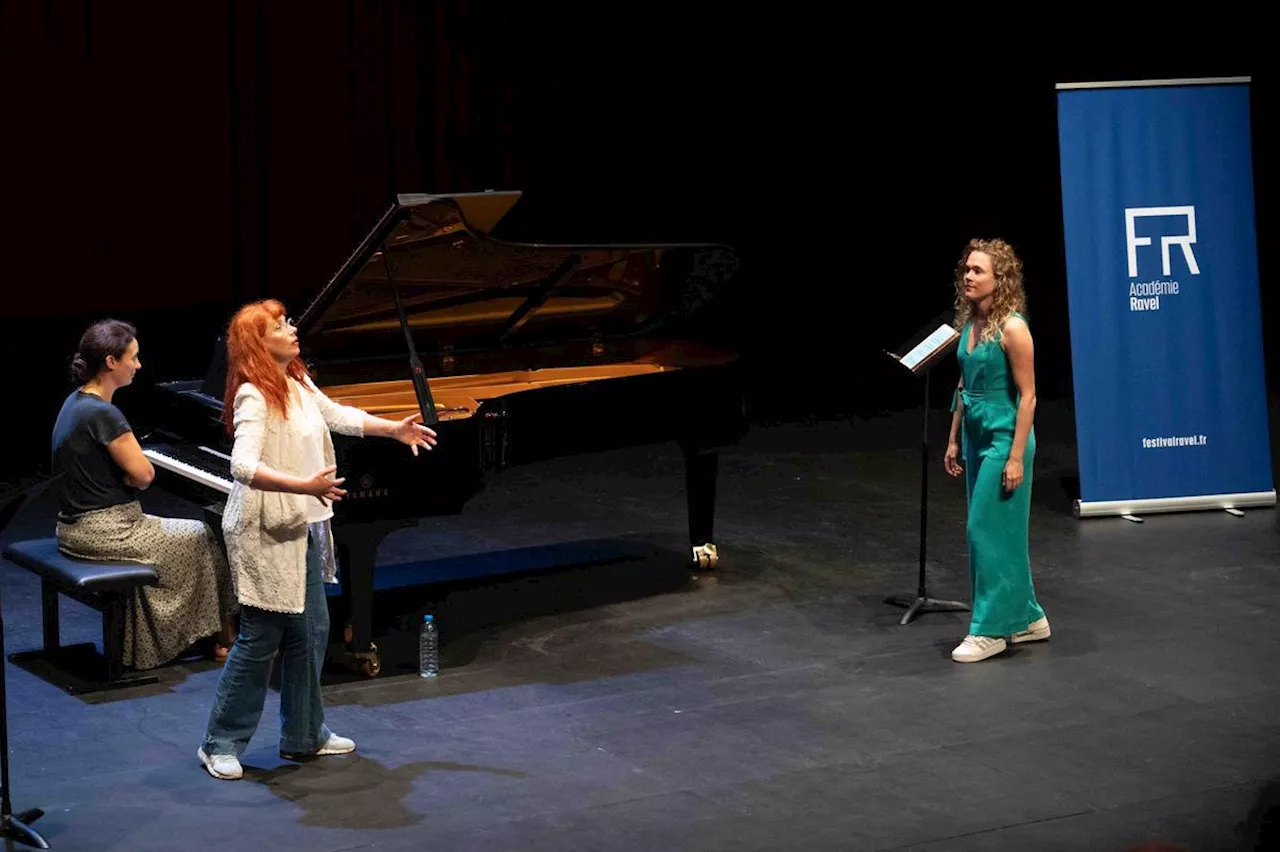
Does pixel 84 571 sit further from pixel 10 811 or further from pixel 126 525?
pixel 10 811

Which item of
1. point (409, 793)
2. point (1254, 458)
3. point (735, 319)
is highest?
point (735, 319)

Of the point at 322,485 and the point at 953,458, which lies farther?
the point at 953,458

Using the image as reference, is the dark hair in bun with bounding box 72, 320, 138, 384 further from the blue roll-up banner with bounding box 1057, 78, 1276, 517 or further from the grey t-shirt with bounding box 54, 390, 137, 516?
the blue roll-up banner with bounding box 1057, 78, 1276, 517

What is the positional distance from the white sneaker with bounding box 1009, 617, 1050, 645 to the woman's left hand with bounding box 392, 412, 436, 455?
90.5 inches

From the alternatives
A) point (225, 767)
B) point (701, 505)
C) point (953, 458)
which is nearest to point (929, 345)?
point (953, 458)

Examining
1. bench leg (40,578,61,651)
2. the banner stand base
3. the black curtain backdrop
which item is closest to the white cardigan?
bench leg (40,578,61,651)

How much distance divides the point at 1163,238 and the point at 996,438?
2.65m

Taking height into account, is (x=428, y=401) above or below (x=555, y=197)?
below

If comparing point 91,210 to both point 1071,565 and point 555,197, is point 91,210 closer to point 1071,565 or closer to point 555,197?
point 555,197

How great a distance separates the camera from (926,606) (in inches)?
289

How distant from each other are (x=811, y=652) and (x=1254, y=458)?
3.22 metres

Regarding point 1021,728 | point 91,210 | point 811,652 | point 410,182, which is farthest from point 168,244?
point 1021,728

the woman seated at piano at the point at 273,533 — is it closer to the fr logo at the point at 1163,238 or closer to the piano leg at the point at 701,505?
the piano leg at the point at 701,505

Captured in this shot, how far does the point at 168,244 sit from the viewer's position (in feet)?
30.9
